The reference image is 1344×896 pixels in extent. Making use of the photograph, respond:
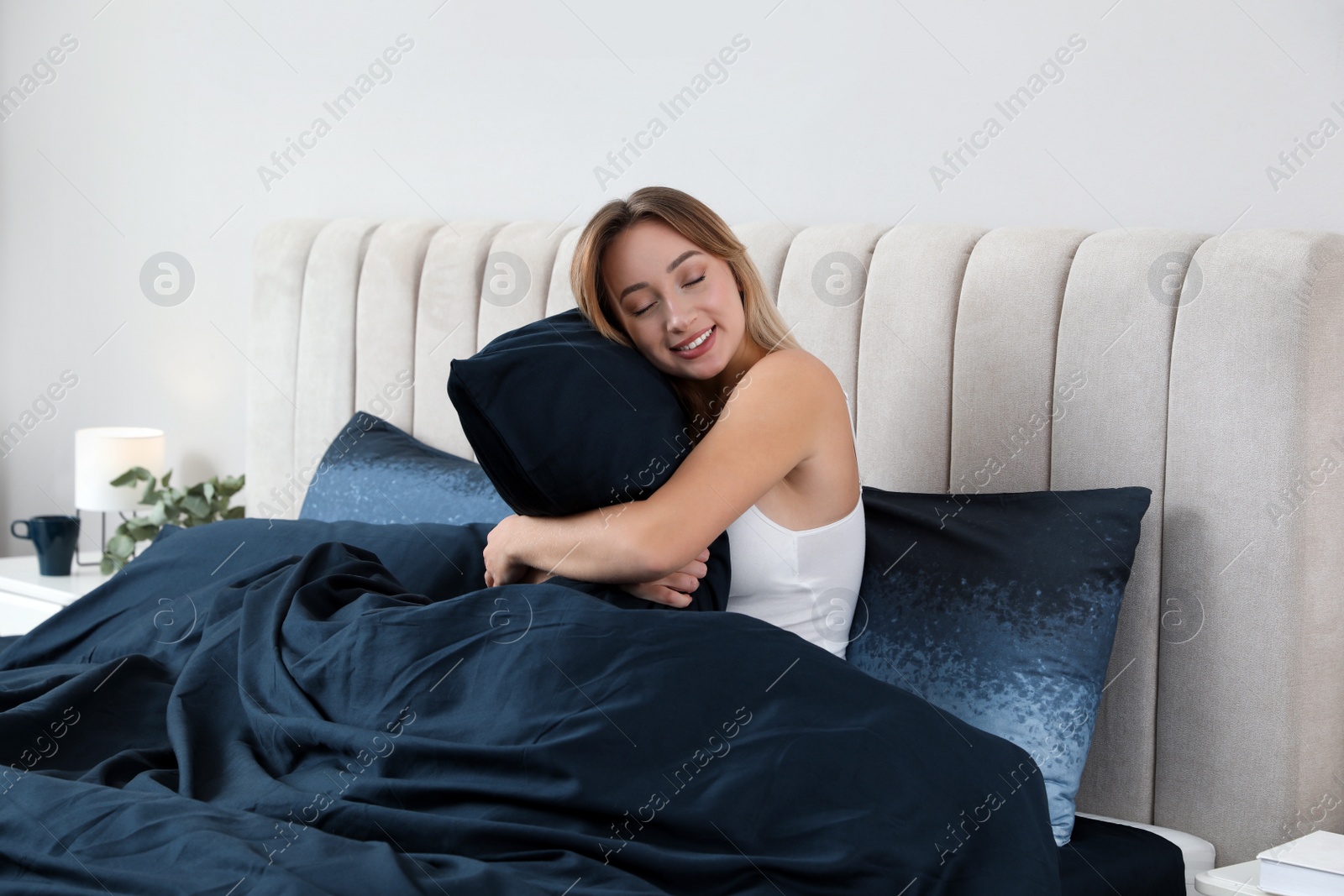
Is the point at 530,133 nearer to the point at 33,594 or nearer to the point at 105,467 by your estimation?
the point at 105,467

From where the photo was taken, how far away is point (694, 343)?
160cm

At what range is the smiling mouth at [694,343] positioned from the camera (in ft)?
5.24

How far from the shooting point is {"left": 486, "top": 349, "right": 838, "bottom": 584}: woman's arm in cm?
139

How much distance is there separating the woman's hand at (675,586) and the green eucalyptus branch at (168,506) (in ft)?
5.56

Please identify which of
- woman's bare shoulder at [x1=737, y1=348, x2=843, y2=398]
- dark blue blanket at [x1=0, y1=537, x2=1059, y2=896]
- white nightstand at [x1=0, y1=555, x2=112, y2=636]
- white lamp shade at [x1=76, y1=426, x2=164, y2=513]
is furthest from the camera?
white lamp shade at [x1=76, y1=426, x2=164, y2=513]

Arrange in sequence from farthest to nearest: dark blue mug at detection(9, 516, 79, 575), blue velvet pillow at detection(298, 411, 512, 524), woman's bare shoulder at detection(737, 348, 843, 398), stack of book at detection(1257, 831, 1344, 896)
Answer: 1. dark blue mug at detection(9, 516, 79, 575)
2. blue velvet pillow at detection(298, 411, 512, 524)
3. woman's bare shoulder at detection(737, 348, 843, 398)
4. stack of book at detection(1257, 831, 1344, 896)

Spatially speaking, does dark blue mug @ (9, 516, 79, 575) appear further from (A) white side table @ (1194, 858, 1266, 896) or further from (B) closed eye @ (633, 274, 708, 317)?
(A) white side table @ (1194, 858, 1266, 896)

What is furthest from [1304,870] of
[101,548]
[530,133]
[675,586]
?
[101,548]

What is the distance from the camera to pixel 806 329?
1.90 meters

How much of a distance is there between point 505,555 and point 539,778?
0.47m

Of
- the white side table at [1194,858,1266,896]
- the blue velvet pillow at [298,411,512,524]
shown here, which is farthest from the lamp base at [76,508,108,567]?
the white side table at [1194,858,1266,896]

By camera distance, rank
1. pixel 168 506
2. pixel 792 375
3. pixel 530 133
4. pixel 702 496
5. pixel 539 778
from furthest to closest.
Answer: pixel 168 506, pixel 530 133, pixel 792 375, pixel 702 496, pixel 539 778

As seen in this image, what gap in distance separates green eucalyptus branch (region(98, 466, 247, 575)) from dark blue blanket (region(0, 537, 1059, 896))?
1471 millimetres

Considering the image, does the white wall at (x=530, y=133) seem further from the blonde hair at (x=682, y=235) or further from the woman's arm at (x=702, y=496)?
the woman's arm at (x=702, y=496)
